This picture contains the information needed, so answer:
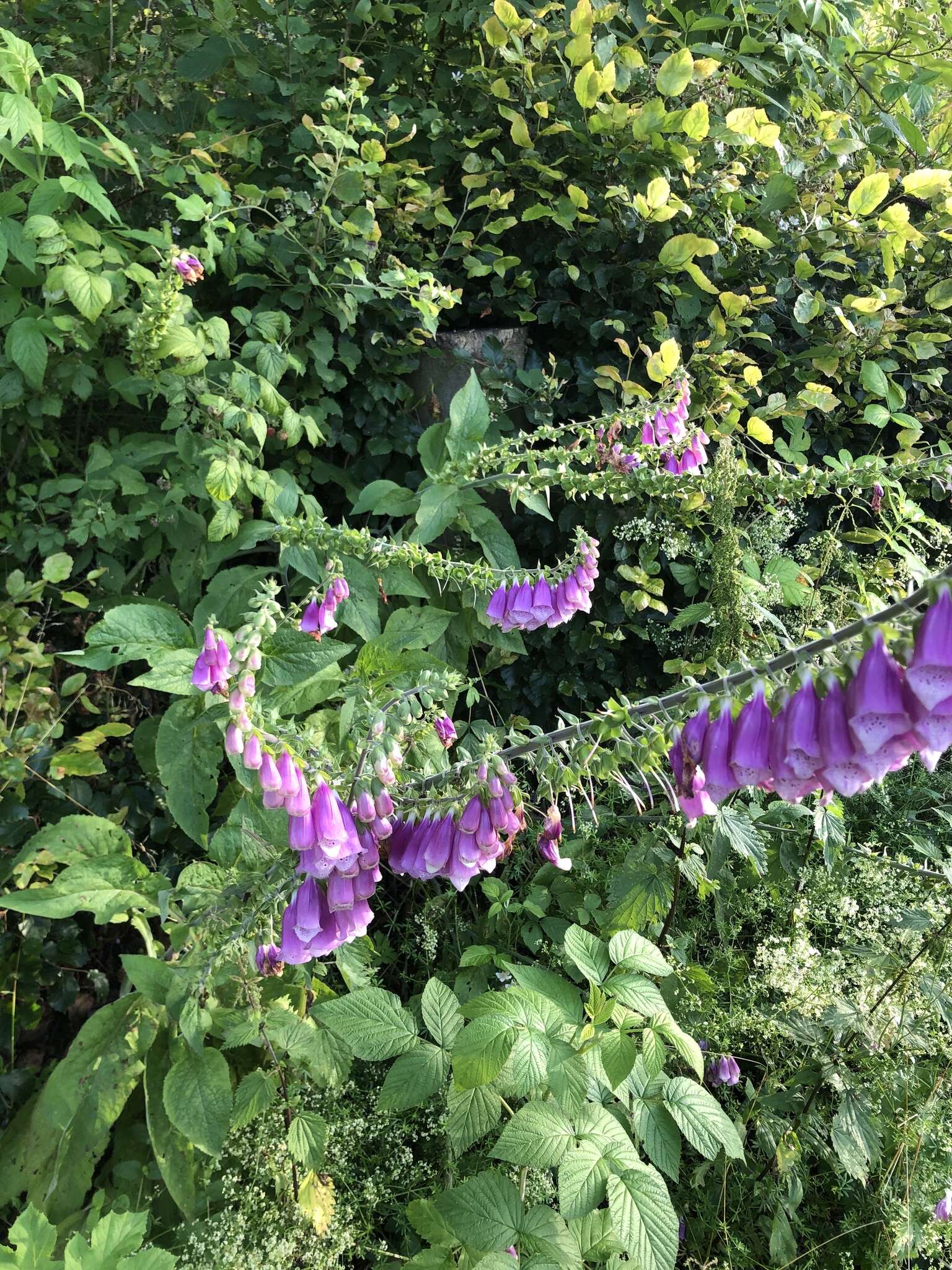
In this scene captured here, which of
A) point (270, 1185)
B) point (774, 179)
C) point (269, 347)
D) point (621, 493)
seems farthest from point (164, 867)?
point (774, 179)

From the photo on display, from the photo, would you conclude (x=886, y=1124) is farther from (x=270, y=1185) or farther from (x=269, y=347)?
(x=269, y=347)

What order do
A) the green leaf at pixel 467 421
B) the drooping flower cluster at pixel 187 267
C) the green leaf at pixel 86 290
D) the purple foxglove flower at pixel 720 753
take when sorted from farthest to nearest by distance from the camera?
the green leaf at pixel 467 421
the drooping flower cluster at pixel 187 267
the green leaf at pixel 86 290
the purple foxglove flower at pixel 720 753

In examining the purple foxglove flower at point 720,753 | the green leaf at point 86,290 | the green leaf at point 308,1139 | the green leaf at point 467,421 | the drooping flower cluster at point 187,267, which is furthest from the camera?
the green leaf at point 467,421

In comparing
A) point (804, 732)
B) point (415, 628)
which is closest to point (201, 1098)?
point (415, 628)

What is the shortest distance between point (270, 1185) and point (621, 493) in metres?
2.01

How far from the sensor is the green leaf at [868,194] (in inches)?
106

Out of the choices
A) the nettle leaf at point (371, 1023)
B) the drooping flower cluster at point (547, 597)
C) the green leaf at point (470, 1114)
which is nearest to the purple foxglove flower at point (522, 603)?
the drooping flower cluster at point (547, 597)

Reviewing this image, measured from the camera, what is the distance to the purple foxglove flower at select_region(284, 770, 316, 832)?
1.26 meters

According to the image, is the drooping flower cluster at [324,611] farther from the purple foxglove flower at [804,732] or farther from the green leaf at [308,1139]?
the purple foxglove flower at [804,732]

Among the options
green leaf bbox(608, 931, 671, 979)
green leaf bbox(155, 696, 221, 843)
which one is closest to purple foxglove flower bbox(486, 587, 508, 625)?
green leaf bbox(155, 696, 221, 843)

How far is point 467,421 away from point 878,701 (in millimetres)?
1888

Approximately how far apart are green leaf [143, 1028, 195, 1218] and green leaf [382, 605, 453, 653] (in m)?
1.16

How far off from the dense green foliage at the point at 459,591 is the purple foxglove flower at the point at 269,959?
4.7 inches

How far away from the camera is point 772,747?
106cm
